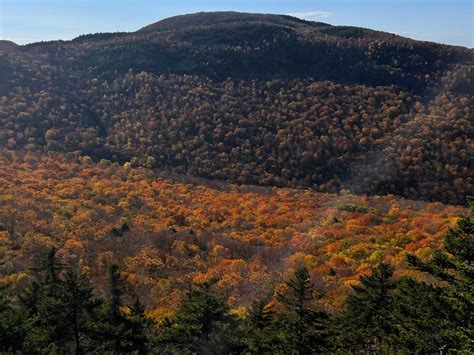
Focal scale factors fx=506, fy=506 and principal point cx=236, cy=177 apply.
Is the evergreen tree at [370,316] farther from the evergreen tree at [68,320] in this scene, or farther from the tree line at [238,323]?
the evergreen tree at [68,320]

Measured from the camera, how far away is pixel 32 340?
16.2 m

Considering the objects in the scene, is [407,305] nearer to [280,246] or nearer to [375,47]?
[280,246]

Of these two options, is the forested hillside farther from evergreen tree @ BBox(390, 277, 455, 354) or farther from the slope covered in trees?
the slope covered in trees

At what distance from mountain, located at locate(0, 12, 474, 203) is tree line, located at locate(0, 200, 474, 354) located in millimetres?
66230

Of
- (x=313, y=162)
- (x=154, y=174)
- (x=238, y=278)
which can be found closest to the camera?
(x=238, y=278)

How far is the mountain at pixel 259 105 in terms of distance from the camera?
9038cm

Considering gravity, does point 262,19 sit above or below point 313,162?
above

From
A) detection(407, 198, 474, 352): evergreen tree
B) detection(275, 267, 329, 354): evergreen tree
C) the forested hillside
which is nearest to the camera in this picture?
detection(407, 198, 474, 352): evergreen tree

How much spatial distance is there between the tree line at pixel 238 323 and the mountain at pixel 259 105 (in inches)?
2607

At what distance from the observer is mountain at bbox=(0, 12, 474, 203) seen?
90375mm

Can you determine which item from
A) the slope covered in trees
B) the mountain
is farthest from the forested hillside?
the mountain

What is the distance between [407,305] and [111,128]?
94.6m

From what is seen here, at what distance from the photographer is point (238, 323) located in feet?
72.3

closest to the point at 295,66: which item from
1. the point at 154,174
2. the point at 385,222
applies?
the point at 154,174
